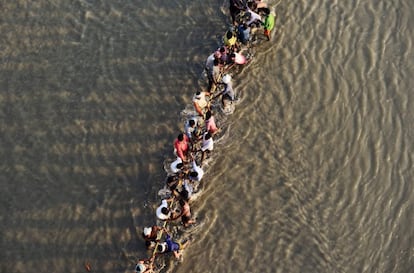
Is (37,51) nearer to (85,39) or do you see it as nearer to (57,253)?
(85,39)

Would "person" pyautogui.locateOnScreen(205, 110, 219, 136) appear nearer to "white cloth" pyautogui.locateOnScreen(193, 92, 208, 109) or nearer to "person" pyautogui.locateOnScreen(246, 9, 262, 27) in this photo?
"white cloth" pyautogui.locateOnScreen(193, 92, 208, 109)

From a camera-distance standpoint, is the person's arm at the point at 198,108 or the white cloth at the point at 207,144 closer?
the white cloth at the point at 207,144

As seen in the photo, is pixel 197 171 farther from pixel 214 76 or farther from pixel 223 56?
pixel 223 56

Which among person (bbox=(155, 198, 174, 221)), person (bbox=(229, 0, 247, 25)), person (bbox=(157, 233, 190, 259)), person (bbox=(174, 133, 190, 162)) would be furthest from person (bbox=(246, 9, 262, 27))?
person (bbox=(157, 233, 190, 259))

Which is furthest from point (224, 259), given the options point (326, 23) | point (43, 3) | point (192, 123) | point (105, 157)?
point (43, 3)

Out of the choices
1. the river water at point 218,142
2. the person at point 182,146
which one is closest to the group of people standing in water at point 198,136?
the person at point 182,146

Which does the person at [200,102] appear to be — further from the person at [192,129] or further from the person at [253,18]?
the person at [253,18]

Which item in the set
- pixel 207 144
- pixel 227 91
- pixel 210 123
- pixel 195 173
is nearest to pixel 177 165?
pixel 195 173
